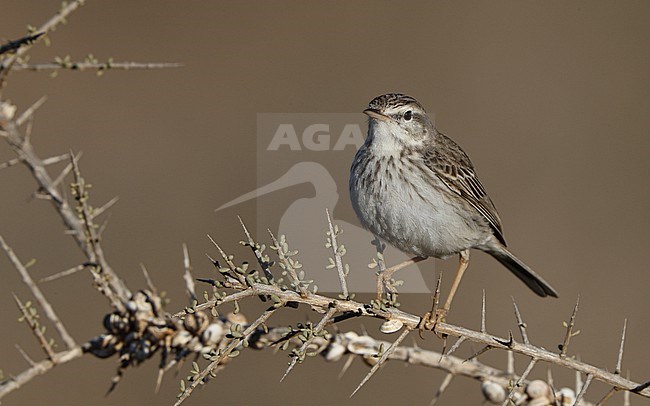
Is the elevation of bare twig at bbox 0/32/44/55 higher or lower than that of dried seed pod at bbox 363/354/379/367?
higher

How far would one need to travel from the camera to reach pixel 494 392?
3533 millimetres

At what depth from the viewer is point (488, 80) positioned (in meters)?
11.9

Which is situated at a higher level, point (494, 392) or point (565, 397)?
point (494, 392)

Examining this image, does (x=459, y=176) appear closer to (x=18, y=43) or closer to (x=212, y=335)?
(x=212, y=335)

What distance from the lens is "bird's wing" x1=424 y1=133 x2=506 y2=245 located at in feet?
18.3

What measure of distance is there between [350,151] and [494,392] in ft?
13.9

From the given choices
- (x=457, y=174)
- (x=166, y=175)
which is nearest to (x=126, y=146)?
(x=166, y=175)

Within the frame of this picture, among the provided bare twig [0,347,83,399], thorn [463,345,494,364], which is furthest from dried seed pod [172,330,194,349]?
thorn [463,345,494,364]

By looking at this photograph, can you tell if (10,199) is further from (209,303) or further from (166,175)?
(209,303)

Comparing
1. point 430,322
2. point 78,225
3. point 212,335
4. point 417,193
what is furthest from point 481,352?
point 417,193

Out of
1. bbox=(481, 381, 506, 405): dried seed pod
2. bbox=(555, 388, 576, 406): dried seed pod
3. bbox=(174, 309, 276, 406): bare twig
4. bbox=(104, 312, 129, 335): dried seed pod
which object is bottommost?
bbox=(555, 388, 576, 406): dried seed pod

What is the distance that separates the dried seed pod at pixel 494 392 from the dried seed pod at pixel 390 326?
0.48 metres

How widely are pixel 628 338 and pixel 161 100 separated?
6.88 m

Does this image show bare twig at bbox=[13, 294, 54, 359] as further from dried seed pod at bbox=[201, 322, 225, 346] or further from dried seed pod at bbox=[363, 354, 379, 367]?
dried seed pod at bbox=[363, 354, 379, 367]
